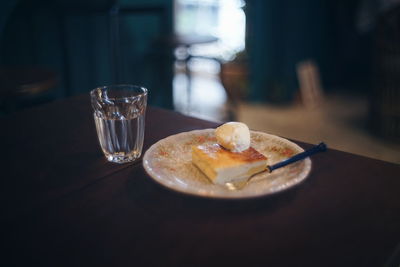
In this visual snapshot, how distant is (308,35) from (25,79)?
8.89 ft

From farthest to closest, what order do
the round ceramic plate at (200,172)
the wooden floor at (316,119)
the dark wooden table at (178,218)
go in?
the wooden floor at (316,119), the round ceramic plate at (200,172), the dark wooden table at (178,218)

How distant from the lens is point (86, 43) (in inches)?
97.0

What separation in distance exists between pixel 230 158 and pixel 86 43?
80.1 inches

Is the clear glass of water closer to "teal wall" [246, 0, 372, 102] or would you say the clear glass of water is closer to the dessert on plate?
the dessert on plate

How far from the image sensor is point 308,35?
11.9 feet

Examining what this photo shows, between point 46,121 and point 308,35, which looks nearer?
point 46,121

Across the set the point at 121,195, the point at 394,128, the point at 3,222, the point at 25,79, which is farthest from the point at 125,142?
the point at 394,128

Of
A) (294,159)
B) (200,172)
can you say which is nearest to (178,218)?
(200,172)

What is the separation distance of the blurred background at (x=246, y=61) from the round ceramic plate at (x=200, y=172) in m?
1.03

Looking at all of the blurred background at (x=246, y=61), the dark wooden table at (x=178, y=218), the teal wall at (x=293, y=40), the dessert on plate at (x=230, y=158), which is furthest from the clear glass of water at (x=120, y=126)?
the teal wall at (x=293, y=40)

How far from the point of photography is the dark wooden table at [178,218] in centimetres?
51

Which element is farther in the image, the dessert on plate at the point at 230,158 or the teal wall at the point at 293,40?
the teal wall at the point at 293,40

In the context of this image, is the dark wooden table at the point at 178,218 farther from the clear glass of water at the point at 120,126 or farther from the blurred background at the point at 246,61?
the blurred background at the point at 246,61

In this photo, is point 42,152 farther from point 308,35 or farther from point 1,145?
point 308,35
